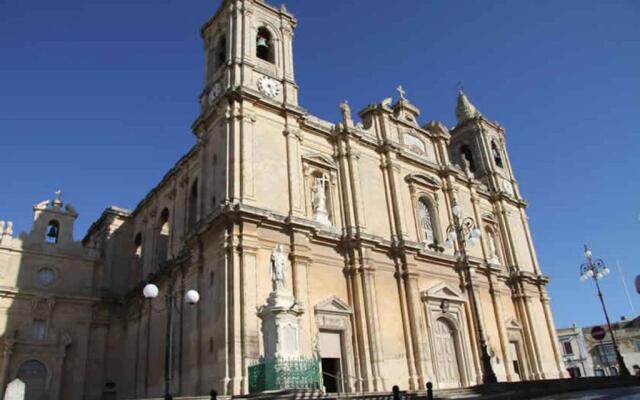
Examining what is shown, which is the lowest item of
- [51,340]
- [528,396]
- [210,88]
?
[528,396]

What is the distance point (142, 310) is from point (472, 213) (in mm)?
17705

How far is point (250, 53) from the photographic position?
20344 mm

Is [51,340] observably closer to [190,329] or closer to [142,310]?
[142,310]

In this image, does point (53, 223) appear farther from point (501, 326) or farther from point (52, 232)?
point (501, 326)

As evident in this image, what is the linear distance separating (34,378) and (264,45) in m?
17.9

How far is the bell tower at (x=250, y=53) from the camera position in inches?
780

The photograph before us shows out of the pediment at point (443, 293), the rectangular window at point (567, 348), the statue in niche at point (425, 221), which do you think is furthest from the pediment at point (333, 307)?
the rectangular window at point (567, 348)

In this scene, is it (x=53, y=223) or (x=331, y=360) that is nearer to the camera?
(x=331, y=360)

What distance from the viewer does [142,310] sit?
23.6m

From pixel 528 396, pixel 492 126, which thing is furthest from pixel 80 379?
pixel 492 126

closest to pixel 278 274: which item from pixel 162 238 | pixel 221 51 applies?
pixel 221 51

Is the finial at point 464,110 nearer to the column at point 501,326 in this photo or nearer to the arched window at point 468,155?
the arched window at point 468,155

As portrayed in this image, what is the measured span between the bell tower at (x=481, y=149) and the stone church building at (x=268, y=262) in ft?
5.74

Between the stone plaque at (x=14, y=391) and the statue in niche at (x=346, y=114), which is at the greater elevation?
the statue in niche at (x=346, y=114)
